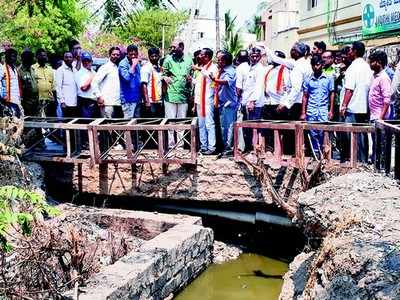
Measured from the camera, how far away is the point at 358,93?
6.89m

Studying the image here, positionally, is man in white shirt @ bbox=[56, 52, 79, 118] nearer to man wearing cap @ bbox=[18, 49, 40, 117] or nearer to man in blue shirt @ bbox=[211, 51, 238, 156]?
man wearing cap @ bbox=[18, 49, 40, 117]

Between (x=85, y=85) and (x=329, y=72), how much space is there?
3.31 metres

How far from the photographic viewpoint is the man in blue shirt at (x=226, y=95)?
7734mm

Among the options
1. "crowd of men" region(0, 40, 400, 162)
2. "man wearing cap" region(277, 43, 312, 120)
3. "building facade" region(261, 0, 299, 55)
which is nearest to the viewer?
"crowd of men" region(0, 40, 400, 162)

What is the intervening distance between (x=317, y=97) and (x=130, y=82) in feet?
8.52

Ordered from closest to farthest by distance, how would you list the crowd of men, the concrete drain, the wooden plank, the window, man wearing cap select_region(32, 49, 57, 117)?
the concrete drain < the wooden plank < the crowd of men < man wearing cap select_region(32, 49, 57, 117) < the window

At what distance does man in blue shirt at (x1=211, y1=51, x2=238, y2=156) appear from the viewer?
7.73 meters

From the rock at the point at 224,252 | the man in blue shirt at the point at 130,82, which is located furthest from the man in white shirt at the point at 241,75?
the rock at the point at 224,252

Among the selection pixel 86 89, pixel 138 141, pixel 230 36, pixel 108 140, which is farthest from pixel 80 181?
pixel 230 36

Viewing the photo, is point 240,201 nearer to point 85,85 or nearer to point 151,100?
point 151,100

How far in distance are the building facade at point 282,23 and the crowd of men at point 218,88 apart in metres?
12.6

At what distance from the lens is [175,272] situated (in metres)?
6.20

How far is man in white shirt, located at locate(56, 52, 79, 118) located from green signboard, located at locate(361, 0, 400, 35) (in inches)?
250

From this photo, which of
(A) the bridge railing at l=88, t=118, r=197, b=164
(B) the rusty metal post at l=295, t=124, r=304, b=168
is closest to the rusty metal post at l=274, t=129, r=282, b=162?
(B) the rusty metal post at l=295, t=124, r=304, b=168
